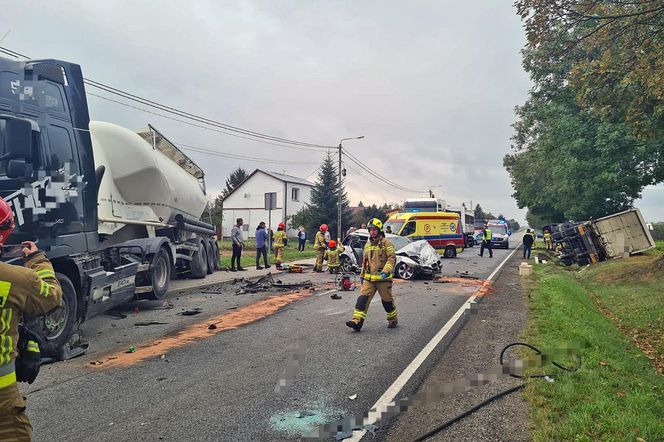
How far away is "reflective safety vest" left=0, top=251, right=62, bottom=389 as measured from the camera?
7.65 ft

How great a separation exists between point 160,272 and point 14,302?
804 centimetres

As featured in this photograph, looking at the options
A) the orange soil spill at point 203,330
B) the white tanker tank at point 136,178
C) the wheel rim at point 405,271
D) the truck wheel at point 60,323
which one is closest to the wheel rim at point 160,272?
the white tanker tank at point 136,178

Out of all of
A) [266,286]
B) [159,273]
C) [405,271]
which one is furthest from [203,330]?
[405,271]

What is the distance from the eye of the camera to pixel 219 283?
1326 centimetres

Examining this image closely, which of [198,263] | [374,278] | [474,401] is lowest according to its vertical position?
[474,401]

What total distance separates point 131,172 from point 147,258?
5.91 ft

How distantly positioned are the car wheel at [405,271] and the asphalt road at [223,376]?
5368mm

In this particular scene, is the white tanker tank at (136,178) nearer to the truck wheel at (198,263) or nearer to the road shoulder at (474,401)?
the truck wheel at (198,263)

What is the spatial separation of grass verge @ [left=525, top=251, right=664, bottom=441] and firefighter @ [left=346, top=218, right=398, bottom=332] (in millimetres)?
2158

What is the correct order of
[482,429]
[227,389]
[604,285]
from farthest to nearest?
1. [604,285]
2. [227,389]
3. [482,429]

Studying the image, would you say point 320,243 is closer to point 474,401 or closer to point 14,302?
point 474,401

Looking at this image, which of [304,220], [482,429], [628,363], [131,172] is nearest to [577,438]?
[482,429]

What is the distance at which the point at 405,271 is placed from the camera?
14484 millimetres

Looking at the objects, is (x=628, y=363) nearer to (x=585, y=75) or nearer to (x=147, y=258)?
(x=585, y=75)
